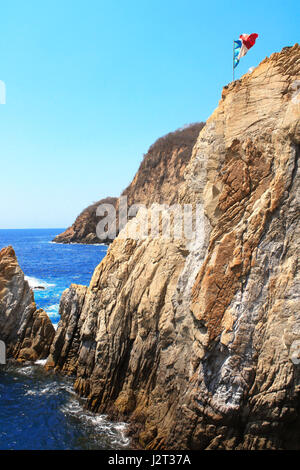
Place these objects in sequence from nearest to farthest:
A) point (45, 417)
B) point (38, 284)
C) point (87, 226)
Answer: point (45, 417) → point (38, 284) → point (87, 226)

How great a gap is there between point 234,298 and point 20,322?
14.2 m

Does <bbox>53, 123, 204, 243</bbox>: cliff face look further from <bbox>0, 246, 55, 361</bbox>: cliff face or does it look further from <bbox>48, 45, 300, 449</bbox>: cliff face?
<bbox>48, 45, 300, 449</bbox>: cliff face

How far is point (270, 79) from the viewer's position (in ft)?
34.8

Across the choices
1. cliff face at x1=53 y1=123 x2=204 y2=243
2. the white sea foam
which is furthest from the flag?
cliff face at x1=53 y1=123 x2=204 y2=243

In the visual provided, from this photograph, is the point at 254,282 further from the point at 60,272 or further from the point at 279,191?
the point at 60,272

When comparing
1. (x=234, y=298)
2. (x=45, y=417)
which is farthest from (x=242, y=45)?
(x=45, y=417)

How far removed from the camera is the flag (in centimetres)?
1245

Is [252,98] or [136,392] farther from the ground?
[252,98]

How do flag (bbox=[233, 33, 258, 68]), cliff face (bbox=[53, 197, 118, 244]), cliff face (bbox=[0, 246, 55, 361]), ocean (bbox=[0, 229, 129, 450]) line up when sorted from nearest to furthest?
ocean (bbox=[0, 229, 129, 450]) < flag (bbox=[233, 33, 258, 68]) < cliff face (bbox=[0, 246, 55, 361]) < cliff face (bbox=[53, 197, 118, 244])

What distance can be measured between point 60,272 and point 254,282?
135 feet

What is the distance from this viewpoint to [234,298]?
33.1ft

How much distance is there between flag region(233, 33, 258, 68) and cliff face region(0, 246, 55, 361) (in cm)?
1656

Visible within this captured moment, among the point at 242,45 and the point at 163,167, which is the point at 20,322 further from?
the point at 163,167
